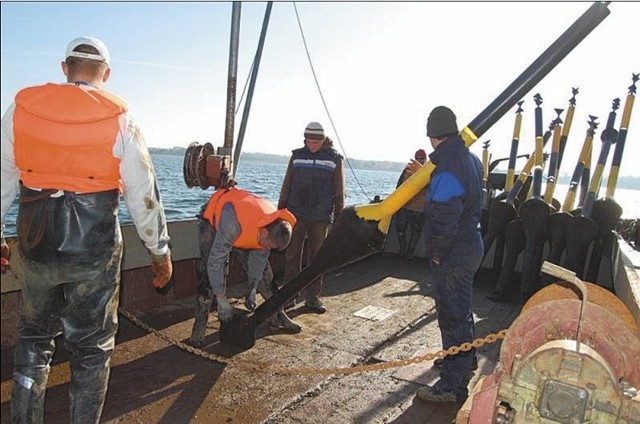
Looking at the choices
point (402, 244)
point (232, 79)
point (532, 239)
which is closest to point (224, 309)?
point (232, 79)

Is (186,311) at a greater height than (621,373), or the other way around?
(621,373)

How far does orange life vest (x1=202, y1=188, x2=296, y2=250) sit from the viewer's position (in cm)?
394

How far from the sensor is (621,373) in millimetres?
2170

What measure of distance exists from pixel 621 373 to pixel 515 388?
48 centimetres

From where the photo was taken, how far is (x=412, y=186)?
12.3 feet

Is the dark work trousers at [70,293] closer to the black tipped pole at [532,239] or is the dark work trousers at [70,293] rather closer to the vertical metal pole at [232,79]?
the vertical metal pole at [232,79]

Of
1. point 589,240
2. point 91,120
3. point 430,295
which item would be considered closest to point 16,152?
point 91,120

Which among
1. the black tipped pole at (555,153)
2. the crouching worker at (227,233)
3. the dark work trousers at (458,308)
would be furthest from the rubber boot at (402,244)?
the dark work trousers at (458,308)

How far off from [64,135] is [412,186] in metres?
2.37

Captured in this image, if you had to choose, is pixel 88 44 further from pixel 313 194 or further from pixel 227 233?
pixel 313 194

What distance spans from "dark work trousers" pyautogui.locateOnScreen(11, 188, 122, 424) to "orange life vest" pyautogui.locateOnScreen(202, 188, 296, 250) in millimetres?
1402

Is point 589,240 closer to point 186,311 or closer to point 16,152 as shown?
point 186,311

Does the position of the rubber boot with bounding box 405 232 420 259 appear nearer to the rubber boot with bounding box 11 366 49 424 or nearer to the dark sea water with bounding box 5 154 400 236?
the dark sea water with bounding box 5 154 400 236

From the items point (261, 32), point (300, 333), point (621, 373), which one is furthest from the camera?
point (261, 32)
